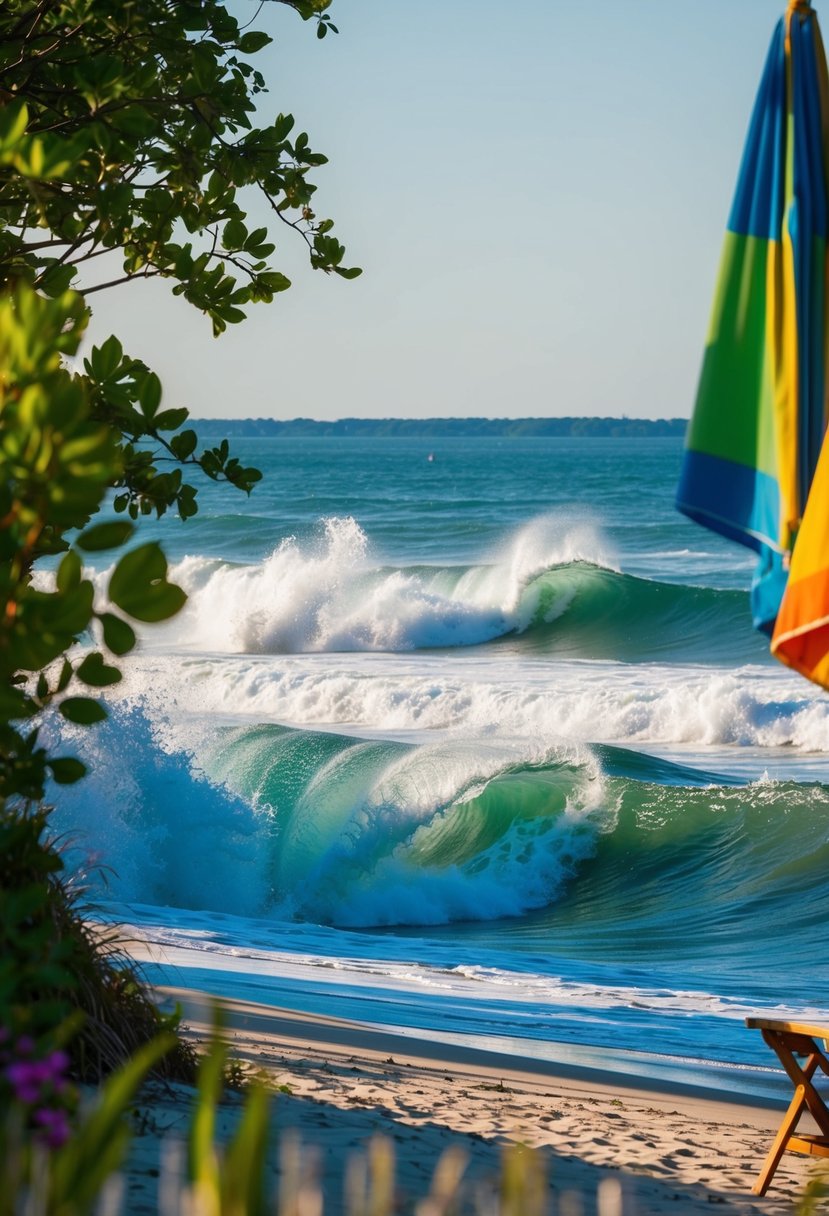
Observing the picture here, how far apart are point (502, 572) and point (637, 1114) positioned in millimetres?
29549

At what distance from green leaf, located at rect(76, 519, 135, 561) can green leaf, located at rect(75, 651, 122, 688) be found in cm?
41

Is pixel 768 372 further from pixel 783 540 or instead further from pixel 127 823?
pixel 127 823

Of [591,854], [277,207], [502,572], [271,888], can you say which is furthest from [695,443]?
[502,572]

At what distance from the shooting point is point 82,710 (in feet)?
9.02

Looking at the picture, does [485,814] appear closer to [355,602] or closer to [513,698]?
[513,698]

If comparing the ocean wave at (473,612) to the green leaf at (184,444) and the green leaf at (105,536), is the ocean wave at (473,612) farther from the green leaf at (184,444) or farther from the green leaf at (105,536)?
the green leaf at (105,536)

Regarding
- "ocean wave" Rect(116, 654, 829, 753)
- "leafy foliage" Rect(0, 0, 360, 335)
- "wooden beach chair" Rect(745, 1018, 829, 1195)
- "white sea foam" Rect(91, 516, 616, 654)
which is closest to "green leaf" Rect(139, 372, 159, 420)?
"leafy foliage" Rect(0, 0, 360, 335)

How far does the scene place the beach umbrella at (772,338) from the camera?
4.02 metres

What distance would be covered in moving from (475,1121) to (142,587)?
3001 millimetres

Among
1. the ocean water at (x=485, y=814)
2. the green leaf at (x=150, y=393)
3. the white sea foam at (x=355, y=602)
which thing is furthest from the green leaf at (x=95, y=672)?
the white sea foam at (x=355, y=602)

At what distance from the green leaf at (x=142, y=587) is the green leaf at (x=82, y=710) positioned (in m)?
0.36

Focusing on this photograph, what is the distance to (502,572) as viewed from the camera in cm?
3491

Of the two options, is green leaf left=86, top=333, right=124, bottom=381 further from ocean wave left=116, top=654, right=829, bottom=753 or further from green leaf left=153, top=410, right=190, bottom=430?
ocean wave left=116, top=654, right=829, bottom=753

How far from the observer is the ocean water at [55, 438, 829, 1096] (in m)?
7.99
